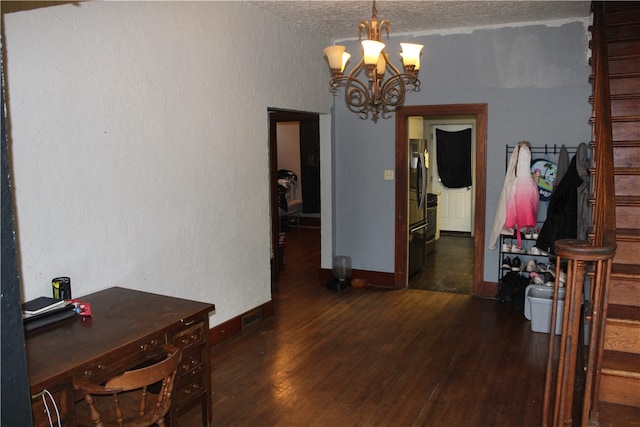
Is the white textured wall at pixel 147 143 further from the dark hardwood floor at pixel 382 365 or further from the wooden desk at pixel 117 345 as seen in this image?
the dark hardwood floor at pixel 382 365

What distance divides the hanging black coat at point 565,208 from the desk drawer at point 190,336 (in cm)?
334

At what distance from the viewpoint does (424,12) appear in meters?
4.58

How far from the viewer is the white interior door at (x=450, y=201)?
8.98m

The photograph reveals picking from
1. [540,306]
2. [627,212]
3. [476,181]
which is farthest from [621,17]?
[540,306]

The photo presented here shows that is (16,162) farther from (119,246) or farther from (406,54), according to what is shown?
(406,54)

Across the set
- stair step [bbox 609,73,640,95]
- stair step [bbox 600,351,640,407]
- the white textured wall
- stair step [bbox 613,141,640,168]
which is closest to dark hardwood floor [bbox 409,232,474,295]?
the white textured wall

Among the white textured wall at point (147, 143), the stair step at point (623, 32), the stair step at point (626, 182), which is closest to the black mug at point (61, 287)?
the white textured wall at point (147, 143)

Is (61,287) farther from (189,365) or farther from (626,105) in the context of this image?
(626,105)

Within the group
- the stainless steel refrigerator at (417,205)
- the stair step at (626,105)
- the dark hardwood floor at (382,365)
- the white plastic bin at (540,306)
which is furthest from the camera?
the stainless steel refrigerator at (417,205)

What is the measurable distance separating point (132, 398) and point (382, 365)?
1.85 metres

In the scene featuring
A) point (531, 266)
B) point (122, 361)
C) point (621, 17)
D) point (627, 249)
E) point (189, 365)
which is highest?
point (621, 17)

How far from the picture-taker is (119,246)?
122 inches

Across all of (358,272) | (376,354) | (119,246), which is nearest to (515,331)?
(376,354)

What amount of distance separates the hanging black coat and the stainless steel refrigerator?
5.23 ft
